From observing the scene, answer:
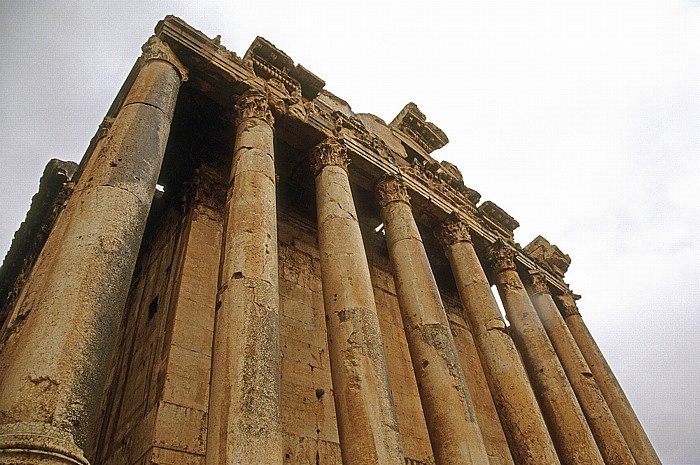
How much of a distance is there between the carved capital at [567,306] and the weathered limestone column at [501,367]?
581 cm

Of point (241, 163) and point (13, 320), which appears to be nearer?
point (13, 320)

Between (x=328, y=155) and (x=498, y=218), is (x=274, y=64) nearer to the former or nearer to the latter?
(x=328, y=155)

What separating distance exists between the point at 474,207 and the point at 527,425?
23.0 feet

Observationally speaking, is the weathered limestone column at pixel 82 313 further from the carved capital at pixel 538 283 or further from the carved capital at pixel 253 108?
the carved capital at pixel 538 283

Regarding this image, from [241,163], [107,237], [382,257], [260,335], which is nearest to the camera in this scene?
[107,237]

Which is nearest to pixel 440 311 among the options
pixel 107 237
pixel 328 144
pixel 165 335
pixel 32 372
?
pixel 328 144

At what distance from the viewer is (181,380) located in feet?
24.0

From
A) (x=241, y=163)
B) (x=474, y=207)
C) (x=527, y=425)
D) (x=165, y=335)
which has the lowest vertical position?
(x=527, y=425)

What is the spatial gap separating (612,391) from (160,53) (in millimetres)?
14515

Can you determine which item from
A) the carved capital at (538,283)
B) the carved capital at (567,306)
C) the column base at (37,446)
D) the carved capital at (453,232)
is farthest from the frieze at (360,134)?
the column base at (37,446)

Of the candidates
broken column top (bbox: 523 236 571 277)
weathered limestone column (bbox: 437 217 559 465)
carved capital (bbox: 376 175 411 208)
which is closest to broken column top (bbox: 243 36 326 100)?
carved capital (bbox: 376 175 411 208)

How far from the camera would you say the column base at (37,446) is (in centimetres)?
328

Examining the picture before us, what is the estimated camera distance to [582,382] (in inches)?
502

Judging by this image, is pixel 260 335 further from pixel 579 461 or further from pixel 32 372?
pixel 579 461
